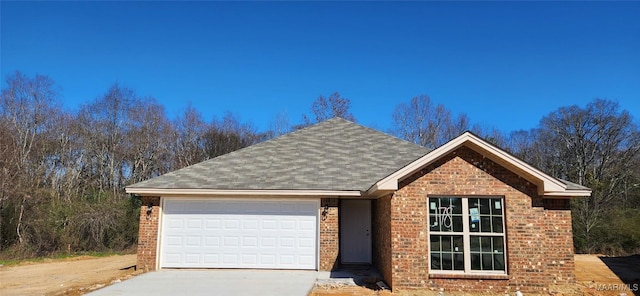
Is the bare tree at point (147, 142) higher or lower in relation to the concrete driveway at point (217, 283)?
higher

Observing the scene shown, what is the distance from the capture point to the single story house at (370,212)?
8.64 metres

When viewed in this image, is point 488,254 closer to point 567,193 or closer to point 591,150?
point 567,193

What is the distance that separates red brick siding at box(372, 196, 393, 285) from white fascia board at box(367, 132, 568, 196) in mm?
849

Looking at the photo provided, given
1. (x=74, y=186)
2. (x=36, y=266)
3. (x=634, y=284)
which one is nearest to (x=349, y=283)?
(x=634, y=284)

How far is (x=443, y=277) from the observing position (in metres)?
8.66

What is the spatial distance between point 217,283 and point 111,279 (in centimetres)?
328

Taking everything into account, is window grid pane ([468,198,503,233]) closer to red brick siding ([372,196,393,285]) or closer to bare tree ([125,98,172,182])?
red brick siding ([372,196,393,285])

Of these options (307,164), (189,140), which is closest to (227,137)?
(189,140)

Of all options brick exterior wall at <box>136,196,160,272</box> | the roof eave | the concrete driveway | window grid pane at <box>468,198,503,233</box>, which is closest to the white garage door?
brick exterior wall at <box>136,196,160,272</box>

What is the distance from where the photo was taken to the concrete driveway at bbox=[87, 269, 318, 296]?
28.2 ft

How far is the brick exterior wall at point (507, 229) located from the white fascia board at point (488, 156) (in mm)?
225

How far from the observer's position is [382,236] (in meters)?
10.5

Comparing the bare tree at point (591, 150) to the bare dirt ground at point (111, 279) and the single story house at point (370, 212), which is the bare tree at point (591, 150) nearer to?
the bare dirt ground at point (111, 279)

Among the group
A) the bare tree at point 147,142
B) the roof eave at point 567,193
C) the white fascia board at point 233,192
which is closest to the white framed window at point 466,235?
the roof eave at point 567,193
